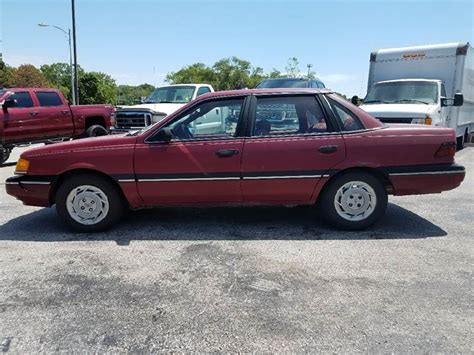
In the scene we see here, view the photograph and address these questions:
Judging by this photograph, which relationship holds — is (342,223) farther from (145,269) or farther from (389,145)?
(145,269)

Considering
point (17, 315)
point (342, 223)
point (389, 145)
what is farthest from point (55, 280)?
point (389, 145)

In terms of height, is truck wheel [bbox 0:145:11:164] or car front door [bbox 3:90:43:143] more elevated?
car front door [bbox 3:90:43:143]

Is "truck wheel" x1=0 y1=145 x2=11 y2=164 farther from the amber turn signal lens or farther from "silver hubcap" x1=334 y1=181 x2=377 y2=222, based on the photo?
"silver hubcap" x1=334 y1=181 x2=377 y2=222

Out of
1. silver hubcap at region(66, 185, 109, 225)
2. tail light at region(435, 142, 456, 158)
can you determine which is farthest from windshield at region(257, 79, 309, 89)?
silver hubcap at region(66, 185, 109, 225)

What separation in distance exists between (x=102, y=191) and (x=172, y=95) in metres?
7.15

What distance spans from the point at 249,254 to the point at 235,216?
1338 mm

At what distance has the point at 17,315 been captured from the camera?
2.94m

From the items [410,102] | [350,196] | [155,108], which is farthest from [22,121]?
[410,102]

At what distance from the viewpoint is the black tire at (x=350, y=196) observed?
459 centimetres

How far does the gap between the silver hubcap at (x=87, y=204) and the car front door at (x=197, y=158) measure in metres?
0.49

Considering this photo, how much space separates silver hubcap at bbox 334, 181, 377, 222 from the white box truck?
4.46 meters

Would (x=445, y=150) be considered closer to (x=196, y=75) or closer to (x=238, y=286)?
(x=238, y=286)

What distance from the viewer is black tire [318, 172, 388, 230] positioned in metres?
4.59

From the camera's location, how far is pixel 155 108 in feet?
33.8
